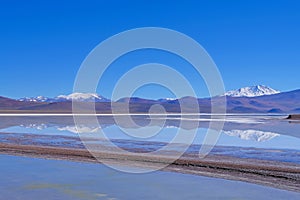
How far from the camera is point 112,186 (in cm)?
957

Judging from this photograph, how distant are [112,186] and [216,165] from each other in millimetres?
4340

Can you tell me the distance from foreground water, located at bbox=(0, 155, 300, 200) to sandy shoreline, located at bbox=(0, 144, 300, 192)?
0.74 meters

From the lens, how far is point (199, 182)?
1019 cm

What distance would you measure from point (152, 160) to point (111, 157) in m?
1.55

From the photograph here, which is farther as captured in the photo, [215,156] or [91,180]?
[215,156]

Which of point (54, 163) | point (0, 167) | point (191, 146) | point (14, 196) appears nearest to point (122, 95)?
point (191, 146)

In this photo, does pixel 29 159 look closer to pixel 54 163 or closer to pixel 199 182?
pixel 54 163

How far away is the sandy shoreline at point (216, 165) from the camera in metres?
10.6

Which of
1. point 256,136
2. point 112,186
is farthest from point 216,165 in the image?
point 256,136

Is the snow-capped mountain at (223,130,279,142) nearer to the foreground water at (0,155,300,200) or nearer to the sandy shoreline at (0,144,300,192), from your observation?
the sandy shoreline at (0,144,300,192)

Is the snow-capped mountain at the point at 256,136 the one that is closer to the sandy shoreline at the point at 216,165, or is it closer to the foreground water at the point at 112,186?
the sandy shoreline at the point at 216,165

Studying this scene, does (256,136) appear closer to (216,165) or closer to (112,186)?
(216,165)

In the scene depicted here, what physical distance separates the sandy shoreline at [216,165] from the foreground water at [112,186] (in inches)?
29.2

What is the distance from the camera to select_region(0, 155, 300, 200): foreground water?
8594mm
